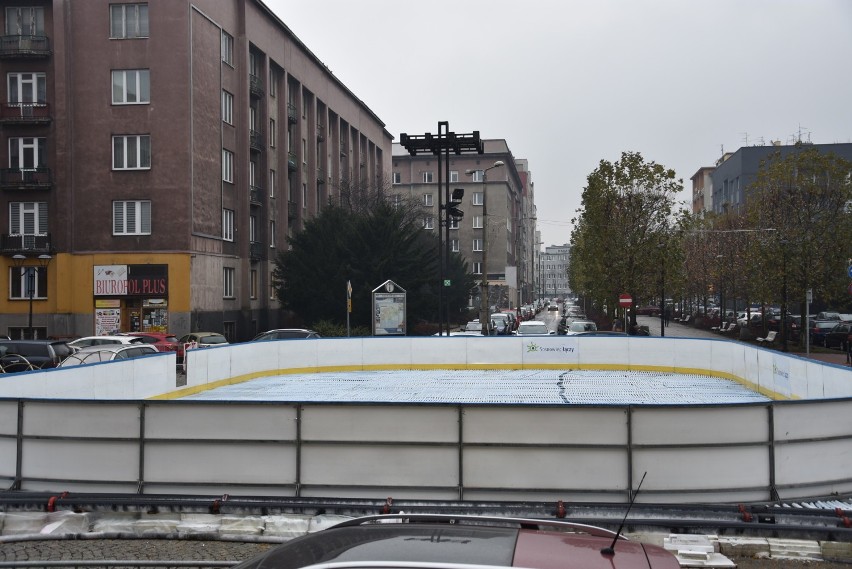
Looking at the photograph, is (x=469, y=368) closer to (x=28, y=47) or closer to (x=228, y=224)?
(x=228, y=224)

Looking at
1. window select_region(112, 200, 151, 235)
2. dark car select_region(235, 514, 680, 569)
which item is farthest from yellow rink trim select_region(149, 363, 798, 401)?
dark car select_region(235, 514, 680, 569)

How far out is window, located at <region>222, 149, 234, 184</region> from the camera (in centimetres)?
4958

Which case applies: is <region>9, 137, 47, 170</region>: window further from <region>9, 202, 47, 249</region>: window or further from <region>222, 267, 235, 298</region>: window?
<region>222, 267, 235, 298</region>: window

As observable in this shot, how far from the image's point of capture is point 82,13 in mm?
44281

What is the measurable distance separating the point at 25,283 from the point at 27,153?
6688 millimetres

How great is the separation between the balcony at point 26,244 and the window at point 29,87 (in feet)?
22.7

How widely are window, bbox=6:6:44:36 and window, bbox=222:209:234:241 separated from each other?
1297 cm

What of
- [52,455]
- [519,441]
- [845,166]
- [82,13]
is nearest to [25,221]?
[82,13]

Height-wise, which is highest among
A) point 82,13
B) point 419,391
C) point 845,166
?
point 82,13

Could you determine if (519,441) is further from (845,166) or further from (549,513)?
(845,166)

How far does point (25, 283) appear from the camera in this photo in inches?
1769

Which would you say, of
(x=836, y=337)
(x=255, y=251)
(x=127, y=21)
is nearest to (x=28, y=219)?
(x=127, y=21)

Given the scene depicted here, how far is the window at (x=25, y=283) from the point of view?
44.6 metres

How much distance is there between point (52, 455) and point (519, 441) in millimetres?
6158
